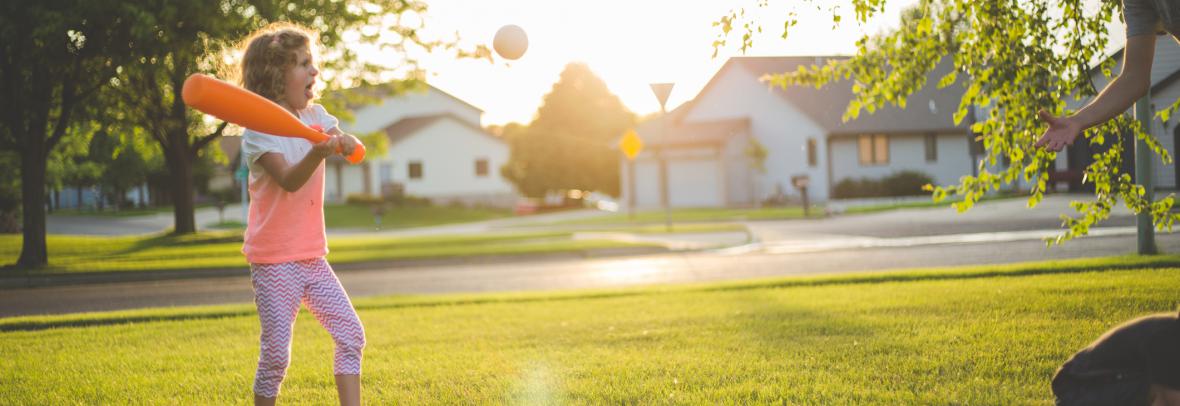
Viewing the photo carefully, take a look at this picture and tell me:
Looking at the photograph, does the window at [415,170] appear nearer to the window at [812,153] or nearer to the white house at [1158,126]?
the window at [812,153]

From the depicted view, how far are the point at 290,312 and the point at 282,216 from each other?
42 centimetres

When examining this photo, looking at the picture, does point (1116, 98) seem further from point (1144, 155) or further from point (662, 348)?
point (1144, 155)

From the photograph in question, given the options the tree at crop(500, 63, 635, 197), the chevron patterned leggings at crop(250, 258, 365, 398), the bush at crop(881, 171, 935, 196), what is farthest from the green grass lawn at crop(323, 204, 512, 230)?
the chevron patterned leggings at crop(250, 258, 365, 398)

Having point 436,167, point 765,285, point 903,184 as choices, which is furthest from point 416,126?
point 765,285

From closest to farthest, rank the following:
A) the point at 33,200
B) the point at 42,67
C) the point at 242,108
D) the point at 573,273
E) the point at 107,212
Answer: the point at 242,108 < the point at 573,273 < the point at 42,67 < the point at 33,200 < the point at 107,212

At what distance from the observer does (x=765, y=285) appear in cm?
1121

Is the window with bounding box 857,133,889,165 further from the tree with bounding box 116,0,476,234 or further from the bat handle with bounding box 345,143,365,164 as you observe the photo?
the bat handle with bounding box 345,143,365,164

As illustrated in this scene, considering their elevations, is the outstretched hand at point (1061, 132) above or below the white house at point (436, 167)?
below

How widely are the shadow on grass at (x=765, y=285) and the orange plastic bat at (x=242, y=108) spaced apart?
7223 millimetres

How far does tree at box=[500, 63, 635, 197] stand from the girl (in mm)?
57272

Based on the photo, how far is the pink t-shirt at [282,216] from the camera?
3.82 meters

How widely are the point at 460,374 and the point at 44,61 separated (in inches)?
609

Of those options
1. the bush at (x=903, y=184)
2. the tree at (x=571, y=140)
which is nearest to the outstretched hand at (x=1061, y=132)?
the bush at (x=903, y=184)

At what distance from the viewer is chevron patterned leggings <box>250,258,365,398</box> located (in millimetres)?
3846
